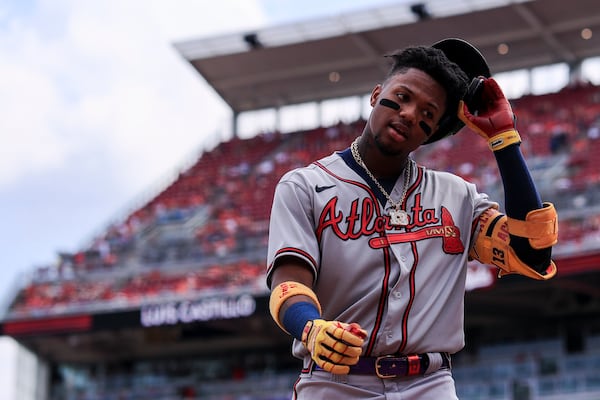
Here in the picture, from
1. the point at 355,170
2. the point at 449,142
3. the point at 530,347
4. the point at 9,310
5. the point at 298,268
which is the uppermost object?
the point at 449,142

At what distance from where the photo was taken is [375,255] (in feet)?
10.2

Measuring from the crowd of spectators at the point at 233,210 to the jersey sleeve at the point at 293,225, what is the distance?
45.8 feet

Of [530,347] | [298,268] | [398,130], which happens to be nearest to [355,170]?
[398,130]

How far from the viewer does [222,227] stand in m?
21.8

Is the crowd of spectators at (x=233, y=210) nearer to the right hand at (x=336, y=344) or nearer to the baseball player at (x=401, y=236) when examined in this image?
the baseball player at (x=401, y=236)

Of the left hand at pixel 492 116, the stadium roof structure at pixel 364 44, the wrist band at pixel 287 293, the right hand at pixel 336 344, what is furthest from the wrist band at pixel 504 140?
the stadium roof structure at pixel 364 44

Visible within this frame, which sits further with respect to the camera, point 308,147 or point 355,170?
point 308,147

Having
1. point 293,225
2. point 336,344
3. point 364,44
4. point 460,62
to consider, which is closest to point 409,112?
point 460,62

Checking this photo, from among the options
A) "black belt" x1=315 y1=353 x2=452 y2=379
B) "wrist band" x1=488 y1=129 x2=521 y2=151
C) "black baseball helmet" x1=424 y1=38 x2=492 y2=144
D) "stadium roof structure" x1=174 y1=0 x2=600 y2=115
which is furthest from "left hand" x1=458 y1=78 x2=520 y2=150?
"stadium roof structure" x1=174 y1=0 x2=600 y2=115

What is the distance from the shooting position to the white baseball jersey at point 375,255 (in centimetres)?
306

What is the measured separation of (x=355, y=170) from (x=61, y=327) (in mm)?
17295

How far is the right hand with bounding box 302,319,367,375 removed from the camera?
265 centimetres

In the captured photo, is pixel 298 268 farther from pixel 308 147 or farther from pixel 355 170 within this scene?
pixel 308 147

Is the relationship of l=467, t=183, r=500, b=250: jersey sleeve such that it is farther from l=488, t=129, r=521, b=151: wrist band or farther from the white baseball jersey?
l=488, t=129, r=521, b=151: wrist band
